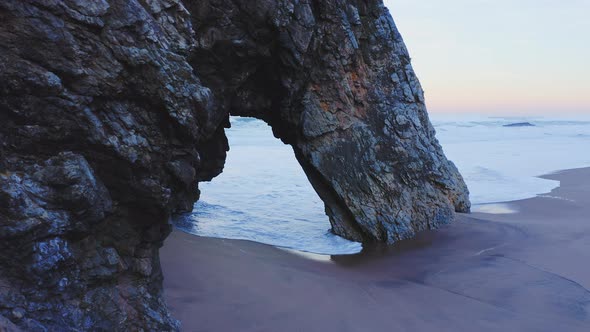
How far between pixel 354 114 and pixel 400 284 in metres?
3.05

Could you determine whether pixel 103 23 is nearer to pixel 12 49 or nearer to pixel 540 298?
pixel 12 49

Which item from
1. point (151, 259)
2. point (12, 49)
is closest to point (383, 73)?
point (151, 259)

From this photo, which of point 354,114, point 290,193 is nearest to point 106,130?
point 354,114

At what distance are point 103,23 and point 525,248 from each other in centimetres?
698

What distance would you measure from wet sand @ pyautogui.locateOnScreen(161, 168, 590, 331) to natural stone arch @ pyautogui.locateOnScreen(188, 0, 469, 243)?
0.66 meters

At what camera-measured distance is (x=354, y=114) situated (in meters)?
7.85

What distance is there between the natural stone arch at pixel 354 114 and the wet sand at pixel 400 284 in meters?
0.66

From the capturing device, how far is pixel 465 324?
5086mm

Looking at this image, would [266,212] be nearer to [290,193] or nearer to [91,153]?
[290,193]

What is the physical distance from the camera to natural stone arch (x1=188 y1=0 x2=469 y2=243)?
7074 millimetres

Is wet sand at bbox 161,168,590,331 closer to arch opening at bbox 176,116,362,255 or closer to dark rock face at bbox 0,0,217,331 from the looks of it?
arch opening at bbox 176,116,362,255

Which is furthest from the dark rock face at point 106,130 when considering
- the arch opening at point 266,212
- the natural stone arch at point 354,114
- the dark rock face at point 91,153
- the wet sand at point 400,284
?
the arch opening at point 266,212

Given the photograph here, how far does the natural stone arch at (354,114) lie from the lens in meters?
7.07

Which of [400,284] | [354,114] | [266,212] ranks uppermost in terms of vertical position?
[354,114]
